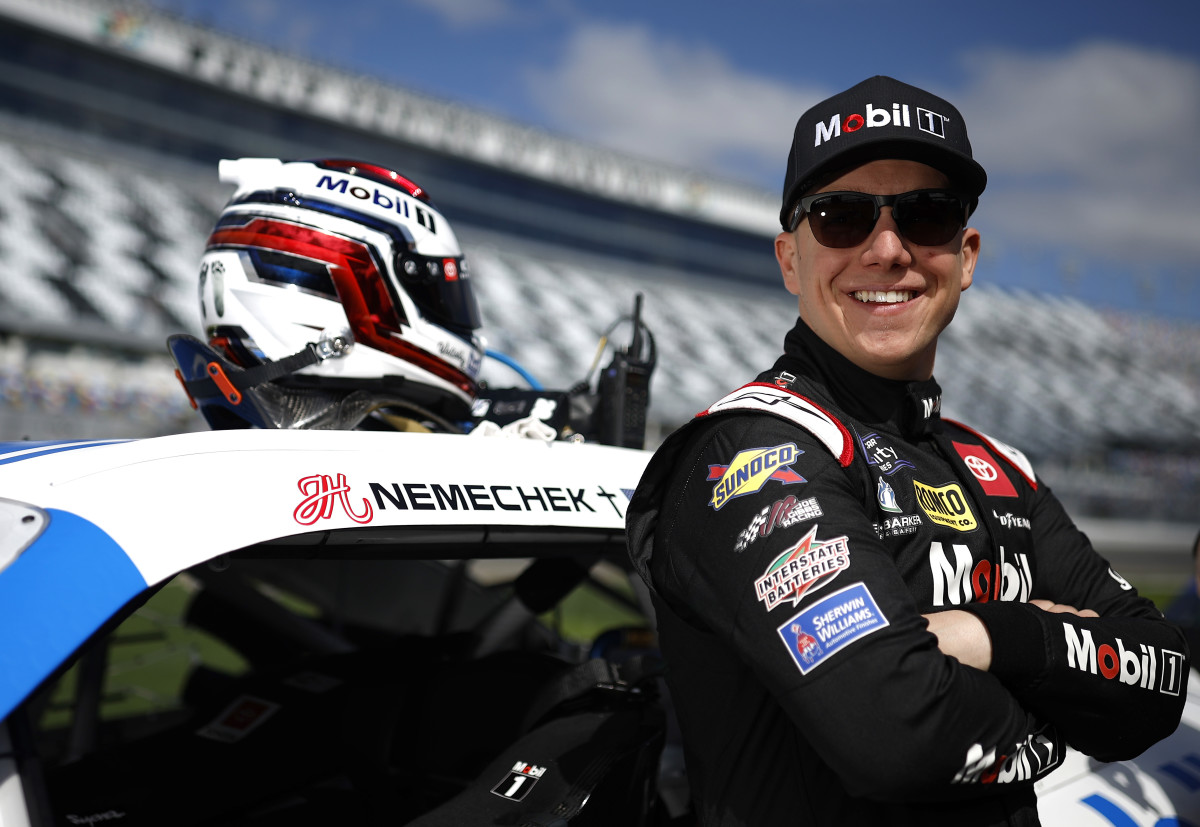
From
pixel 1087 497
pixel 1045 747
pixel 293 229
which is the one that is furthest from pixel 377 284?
pixel 1087 497

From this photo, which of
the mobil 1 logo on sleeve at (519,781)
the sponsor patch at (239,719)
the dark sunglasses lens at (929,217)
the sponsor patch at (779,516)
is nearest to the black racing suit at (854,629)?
Answer: the sponsor patch at (779,516)

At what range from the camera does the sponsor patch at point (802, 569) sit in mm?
1141

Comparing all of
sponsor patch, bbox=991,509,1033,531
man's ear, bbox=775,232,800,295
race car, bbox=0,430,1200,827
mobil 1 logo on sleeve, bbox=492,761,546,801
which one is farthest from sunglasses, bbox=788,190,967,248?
mobil 1 logo on sleeve, bbox=492,761,546,801

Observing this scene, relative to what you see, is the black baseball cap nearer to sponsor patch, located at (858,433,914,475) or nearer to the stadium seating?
sponsor patch, located at (858,433,914,475)

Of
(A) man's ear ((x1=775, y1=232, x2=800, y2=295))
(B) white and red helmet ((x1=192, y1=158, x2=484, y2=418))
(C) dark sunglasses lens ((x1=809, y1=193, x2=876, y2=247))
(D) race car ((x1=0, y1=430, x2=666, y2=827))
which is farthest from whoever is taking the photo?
(B) white and red helmet ((x1=192, y1=158, x2=484, y2=418))

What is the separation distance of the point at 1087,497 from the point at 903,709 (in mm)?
31852

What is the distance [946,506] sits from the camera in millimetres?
1441

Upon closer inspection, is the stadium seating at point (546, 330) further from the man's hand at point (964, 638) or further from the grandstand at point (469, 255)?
A: the man's hand at point (964, 638)

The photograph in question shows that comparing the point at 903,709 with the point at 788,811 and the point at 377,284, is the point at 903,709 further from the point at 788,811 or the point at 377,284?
the point at 377,284

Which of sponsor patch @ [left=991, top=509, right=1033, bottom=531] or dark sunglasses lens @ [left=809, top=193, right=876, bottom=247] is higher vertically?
dark sunglasses lens @ [left=809, top=193, right=876, bottom=247]

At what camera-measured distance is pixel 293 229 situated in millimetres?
2318

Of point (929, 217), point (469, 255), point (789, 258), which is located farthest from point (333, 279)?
point (469, 255)

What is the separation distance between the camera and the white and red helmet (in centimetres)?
230

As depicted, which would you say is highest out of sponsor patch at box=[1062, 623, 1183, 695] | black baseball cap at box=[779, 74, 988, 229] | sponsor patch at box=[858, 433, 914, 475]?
black baseball cap at box=[779, 74, 988, 229]
